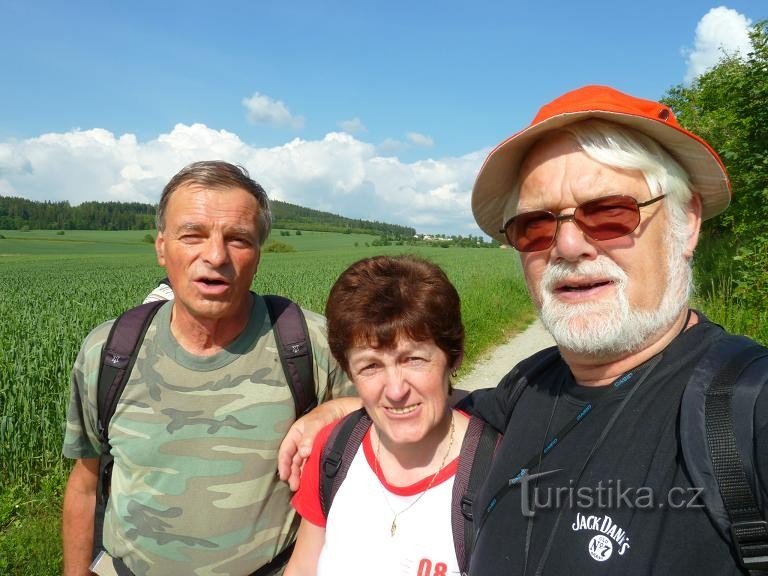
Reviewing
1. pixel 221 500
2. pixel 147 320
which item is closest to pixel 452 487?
pixel 221 500

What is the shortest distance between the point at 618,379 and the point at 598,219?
44 cm

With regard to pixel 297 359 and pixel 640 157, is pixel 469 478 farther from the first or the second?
pixel 640 157

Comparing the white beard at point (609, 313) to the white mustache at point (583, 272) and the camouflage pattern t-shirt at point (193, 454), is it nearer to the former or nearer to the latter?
the white mustache at point (583, 272)

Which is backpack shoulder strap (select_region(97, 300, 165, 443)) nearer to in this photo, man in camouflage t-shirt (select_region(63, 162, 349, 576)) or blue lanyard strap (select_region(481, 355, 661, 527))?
man in camouflage t-shirt (select_region(63, 162, 349, 576))

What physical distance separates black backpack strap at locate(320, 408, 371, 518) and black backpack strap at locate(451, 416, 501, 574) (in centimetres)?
38

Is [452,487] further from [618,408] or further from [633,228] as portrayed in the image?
[633,228]

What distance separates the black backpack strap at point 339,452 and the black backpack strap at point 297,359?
0.28 meters

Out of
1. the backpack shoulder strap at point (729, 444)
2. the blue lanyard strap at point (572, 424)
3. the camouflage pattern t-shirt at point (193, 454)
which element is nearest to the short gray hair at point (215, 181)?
the camouflage pattern t-shirt at point (193, 454)

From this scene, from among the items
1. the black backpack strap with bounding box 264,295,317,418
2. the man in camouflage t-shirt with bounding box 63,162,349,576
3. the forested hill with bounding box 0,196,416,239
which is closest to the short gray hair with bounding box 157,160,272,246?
the man in camouflage t-shirt with bounding box 63,162,349,576

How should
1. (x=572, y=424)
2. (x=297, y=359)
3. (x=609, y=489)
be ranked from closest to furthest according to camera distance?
(x=609, y=489), (x=572, y=424), (x=297, y=359)

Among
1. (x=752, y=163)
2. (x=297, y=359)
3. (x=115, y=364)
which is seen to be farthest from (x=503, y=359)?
(x=115, y=364)

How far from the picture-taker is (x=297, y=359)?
7.29 ft

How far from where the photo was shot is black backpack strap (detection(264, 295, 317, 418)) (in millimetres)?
2201

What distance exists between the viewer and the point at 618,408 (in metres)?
1.33
